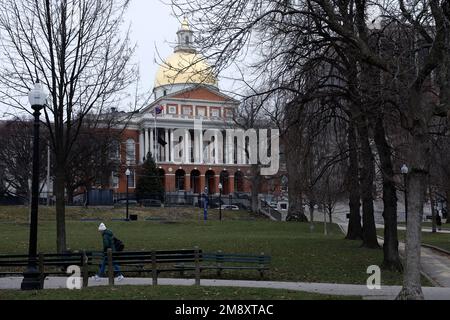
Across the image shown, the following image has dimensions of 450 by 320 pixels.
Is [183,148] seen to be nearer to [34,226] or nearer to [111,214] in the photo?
[111,214]

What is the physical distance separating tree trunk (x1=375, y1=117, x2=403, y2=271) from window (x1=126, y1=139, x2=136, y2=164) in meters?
70.6

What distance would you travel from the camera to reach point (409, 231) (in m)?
11.8

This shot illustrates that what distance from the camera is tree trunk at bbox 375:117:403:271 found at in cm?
2030

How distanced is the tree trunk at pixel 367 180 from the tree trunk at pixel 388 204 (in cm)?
67

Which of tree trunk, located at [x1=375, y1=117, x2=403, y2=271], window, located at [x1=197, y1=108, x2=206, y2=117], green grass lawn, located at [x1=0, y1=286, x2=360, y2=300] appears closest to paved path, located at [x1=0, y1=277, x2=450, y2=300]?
green grass lawn, located at [x1=0, y1=286, x2=360, y2=300]

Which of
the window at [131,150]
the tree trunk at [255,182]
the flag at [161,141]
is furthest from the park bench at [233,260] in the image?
the flag at [161,141]

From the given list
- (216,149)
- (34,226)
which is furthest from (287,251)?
(216,149)

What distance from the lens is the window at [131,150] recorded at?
299 feet

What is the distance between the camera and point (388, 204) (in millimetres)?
21516

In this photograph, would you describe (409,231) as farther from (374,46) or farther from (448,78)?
(374,46)

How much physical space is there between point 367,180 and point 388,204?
6.52 ft
